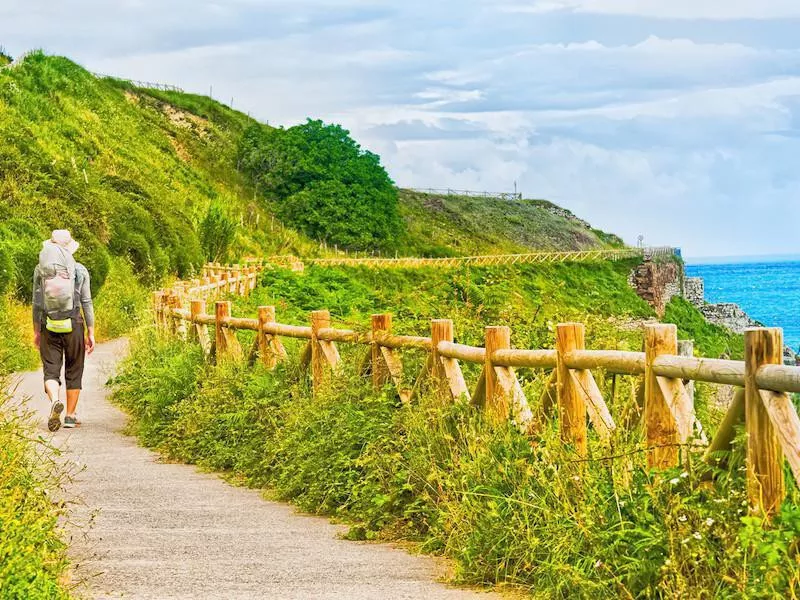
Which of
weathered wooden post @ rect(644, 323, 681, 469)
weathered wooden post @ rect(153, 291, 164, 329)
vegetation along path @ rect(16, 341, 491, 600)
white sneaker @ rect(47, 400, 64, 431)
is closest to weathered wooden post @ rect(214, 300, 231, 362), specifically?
white sneaker @ rect(47, 400, 64, 431)

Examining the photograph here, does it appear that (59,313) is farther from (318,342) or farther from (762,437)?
(762,437)

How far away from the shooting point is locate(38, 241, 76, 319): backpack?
14.4 metres

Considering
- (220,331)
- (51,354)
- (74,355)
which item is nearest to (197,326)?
(220,331)

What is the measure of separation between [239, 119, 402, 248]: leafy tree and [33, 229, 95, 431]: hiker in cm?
7508

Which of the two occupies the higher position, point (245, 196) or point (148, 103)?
point (148, 103)

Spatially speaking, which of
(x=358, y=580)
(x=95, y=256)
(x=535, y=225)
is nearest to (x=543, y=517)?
(x=358, y=580)

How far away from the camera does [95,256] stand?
34469mm

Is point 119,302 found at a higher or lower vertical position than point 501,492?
higher

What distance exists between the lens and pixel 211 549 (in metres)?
8.69

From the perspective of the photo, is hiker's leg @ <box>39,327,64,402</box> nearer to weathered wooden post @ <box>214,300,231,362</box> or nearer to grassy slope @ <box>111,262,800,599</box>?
grassy slope @ <box>111,262,800,599</box>

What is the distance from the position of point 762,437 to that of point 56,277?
1009 centimetres

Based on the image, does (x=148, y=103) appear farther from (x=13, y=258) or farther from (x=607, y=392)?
(x=607, y=392)

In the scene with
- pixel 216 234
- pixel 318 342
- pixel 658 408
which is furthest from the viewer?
pixel 216 234

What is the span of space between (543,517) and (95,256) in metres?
28.7
